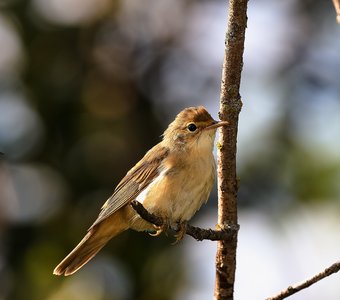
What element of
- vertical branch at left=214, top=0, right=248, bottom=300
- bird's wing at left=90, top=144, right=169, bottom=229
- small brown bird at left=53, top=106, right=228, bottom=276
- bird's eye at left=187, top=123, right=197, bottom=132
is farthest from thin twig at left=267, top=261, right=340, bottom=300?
bird's eye at left=187, top=123, right=197, bottom=132

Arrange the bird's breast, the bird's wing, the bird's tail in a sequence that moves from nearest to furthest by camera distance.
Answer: the bird's breast, the bird's wing, the bird's tail

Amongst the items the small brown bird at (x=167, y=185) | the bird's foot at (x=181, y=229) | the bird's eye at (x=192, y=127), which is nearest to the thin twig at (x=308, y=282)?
the bird's foot at (x=181, y=229)

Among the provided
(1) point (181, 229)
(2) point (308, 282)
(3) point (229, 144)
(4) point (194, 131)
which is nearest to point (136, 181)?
(4) point (194, 131)

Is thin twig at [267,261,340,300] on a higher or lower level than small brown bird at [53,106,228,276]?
lower

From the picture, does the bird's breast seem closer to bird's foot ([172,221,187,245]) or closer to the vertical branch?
bird's foot ([172,221,187,245])

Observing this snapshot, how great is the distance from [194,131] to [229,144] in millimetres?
1852

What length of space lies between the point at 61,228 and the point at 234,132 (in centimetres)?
248

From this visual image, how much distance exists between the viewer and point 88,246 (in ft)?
18.2

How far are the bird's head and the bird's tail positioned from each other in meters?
0.70

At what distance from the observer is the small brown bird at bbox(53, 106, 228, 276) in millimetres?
5125

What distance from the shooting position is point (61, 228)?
5.87 metres

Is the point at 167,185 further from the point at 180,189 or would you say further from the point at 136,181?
the point at 136,181

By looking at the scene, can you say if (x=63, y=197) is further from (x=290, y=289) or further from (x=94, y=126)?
(x=290, y=289)

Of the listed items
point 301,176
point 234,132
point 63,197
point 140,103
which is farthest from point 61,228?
point 234,132
